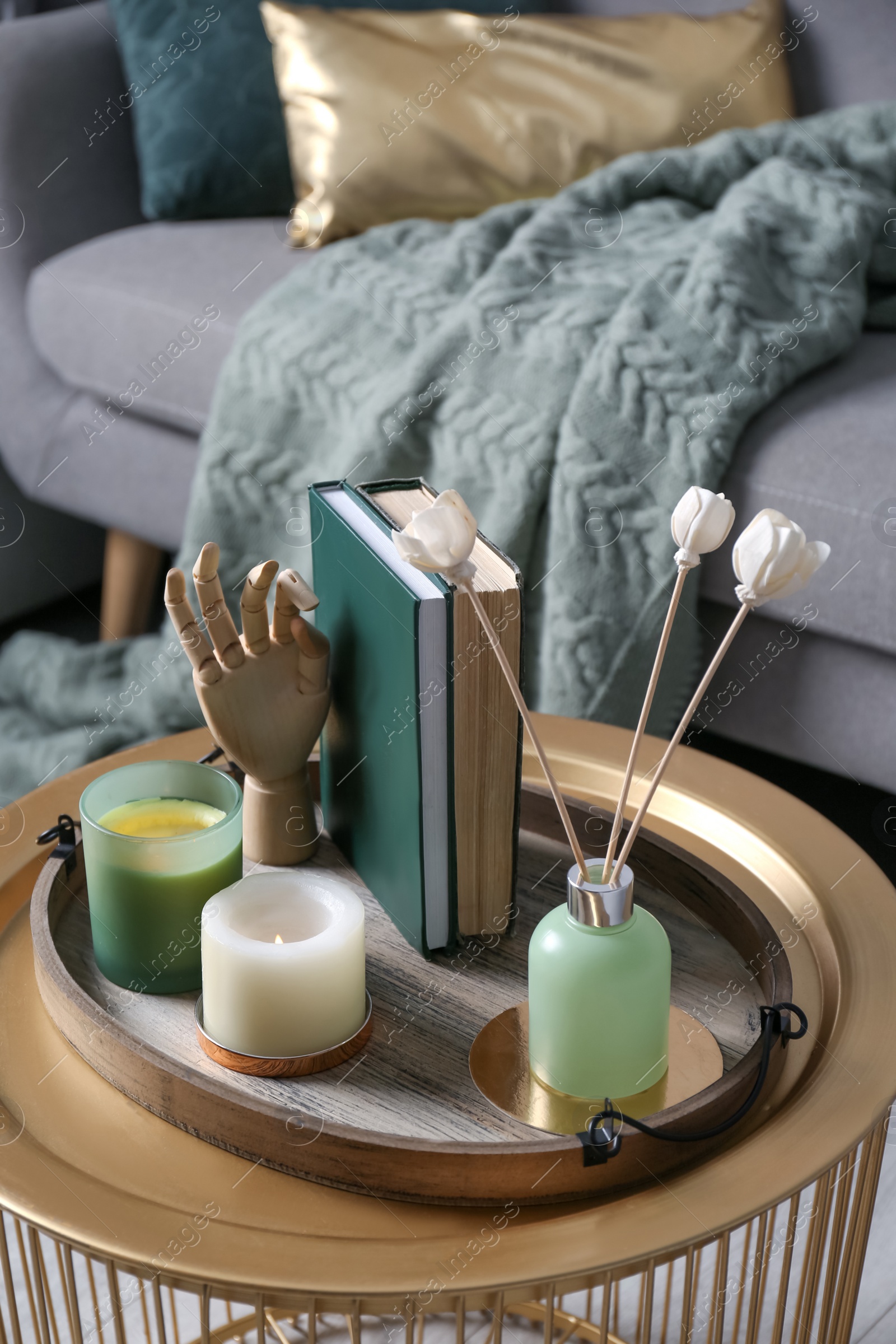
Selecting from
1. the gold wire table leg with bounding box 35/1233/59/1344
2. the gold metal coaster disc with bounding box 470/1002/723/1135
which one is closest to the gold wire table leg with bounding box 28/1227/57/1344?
the gold wire table leg with bounding box 35/1233/59/1344

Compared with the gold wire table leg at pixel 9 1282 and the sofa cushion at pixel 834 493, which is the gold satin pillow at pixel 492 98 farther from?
the gold wire table leg at pixel 9 1282

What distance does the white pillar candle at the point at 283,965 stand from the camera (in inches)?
22.4

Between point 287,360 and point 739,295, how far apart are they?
498mm

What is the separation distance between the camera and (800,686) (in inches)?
49.0

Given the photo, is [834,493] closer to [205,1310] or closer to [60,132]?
[205,1310]

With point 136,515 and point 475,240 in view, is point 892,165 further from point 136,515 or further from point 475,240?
point 136,515

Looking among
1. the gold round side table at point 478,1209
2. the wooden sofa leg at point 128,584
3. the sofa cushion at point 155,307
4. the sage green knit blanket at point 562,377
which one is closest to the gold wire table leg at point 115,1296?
the gold round side table at point 478,1209

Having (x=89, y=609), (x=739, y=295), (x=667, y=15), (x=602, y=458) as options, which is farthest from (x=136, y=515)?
(x=667, y=15)

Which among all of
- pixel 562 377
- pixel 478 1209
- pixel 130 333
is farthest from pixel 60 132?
pixel 478 1209

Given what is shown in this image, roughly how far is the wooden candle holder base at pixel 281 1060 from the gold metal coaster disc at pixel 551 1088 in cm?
6

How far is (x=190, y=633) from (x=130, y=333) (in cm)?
103

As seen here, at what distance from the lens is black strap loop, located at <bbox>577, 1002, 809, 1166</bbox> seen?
51 cm

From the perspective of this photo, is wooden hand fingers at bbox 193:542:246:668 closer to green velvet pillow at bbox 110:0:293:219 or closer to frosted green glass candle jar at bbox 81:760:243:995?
frosted green glass candle jar at bbox 81:760:243:995

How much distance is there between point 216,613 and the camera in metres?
0.70
